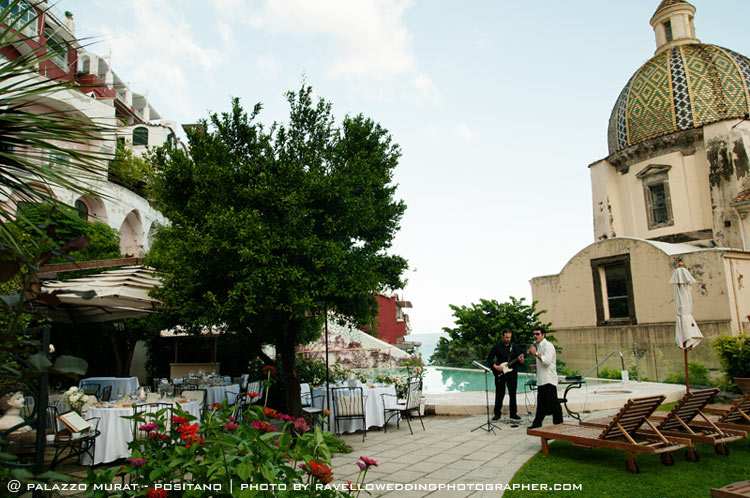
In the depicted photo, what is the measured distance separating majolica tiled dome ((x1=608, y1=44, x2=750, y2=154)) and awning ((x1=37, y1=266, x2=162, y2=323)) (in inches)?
897

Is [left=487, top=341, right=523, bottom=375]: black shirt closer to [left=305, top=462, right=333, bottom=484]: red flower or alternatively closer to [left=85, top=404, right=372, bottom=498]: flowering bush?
[left=85, top=404, right=372, bottom=498]: flowering bush

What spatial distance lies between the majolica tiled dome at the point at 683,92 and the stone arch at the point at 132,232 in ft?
89.6

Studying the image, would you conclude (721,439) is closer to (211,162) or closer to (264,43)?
(211,162)

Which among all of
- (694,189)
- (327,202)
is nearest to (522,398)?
(327,202)

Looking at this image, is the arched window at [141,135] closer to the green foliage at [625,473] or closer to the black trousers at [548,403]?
the black trousers at [548,403]

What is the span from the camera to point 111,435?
278 inches

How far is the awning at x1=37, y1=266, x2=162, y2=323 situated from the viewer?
7867 millimetres

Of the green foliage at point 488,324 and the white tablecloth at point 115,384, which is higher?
the green foliage at point 488,324

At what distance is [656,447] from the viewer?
6.11 metres

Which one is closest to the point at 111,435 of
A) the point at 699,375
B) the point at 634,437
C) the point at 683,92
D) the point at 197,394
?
the point at 197,394

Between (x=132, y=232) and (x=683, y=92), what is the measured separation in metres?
30.6

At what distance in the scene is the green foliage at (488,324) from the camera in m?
21.7

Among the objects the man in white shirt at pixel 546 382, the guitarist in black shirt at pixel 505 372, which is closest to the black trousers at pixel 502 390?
the guitarist in black shirt at pixel 505 372

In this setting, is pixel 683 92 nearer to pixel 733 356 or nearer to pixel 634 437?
pixel 733 356
